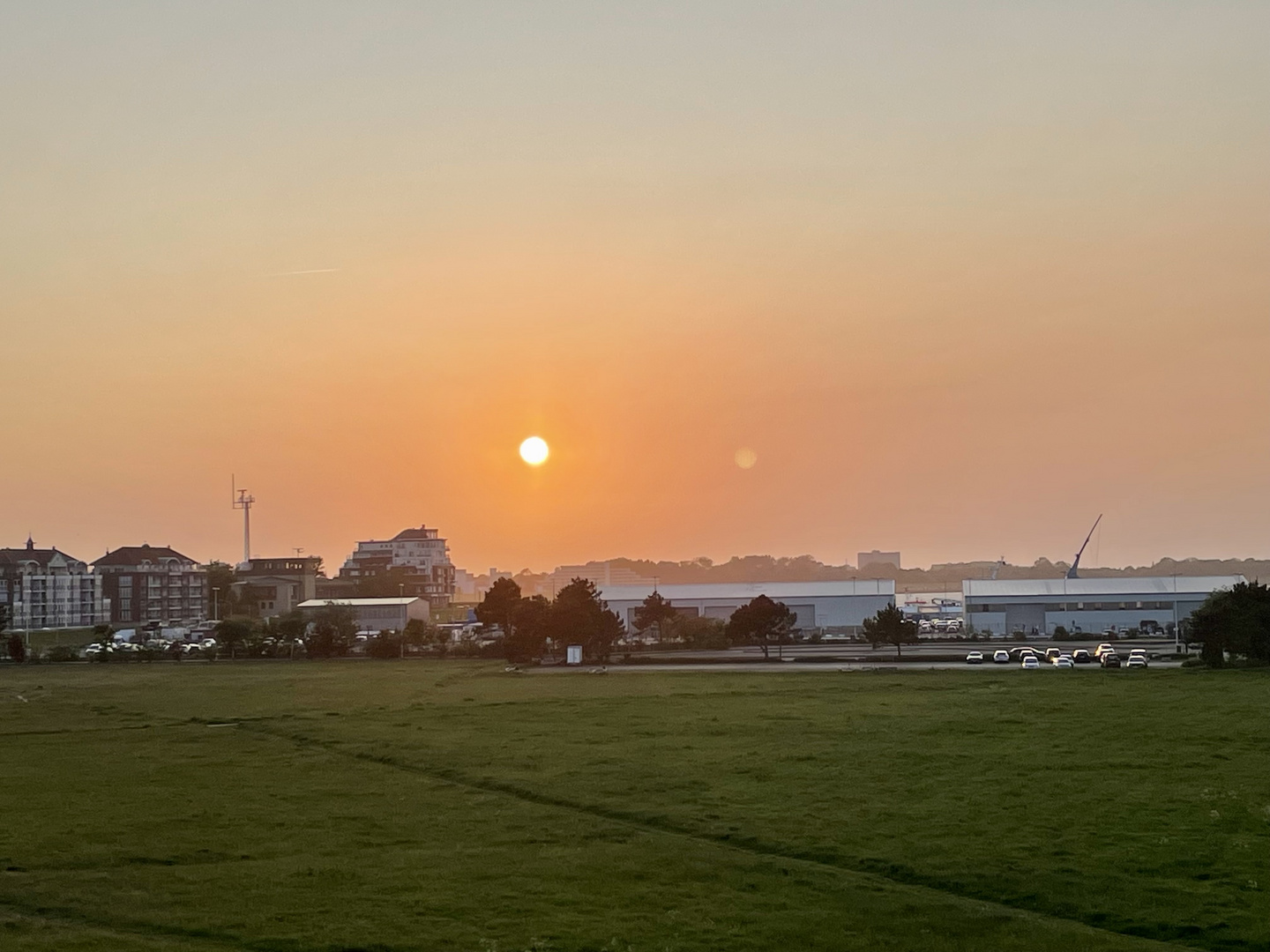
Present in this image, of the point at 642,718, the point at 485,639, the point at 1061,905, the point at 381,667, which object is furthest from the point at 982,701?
the point at 485,639

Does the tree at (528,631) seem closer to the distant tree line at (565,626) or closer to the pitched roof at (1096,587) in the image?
the distant tree line at (565,626)

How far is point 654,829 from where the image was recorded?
31.5 metres

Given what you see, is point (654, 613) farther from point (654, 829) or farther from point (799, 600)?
point (654, 829)

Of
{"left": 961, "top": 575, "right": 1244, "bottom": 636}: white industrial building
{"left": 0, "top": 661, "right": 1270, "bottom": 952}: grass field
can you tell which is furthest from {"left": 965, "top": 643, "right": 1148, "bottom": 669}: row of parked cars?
{"left": 961, "top": 575, "right": 1244, "bottom": 636}: white industrial building

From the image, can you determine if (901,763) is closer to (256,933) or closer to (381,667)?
(256,933)

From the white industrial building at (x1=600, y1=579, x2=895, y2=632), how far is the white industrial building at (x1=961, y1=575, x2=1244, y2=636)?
13.2m

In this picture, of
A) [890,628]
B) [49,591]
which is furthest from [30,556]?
[890,628]

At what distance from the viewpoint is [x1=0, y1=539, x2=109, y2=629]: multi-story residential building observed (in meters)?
168

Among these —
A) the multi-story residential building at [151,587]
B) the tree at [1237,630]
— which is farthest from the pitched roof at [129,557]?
the tree at [1237,630]

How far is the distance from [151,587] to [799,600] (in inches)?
4037

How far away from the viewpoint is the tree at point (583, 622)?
95.4 metres

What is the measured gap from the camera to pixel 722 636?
4461 inches

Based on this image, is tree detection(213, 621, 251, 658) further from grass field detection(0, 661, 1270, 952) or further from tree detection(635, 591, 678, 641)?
grass field detection(0, 661, 1270, 952)

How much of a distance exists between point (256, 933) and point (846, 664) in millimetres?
66171
